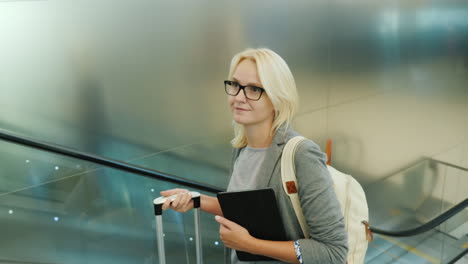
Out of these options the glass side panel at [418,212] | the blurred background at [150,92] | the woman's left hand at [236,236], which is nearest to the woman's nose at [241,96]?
the woman's left hand at [236,236]

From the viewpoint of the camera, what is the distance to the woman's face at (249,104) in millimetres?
1824

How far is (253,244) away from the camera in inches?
70.7

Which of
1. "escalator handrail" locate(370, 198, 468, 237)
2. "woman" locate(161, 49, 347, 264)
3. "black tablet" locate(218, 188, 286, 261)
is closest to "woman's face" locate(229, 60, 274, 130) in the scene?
"woman" locate(161, 49, 347, 264)

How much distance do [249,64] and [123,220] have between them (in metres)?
2.52

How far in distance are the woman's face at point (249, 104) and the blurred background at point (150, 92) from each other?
156cm

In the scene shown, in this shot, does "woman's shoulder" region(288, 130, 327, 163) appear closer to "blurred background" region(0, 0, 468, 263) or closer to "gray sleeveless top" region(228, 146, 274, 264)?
"gray sleeveless top" region(228, 146, 274, 264)

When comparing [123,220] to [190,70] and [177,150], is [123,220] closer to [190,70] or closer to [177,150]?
[177,150]

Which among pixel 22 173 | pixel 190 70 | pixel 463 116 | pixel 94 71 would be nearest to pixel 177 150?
pixel 190 70

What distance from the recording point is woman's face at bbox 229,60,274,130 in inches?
71.8

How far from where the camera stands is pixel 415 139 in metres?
7.73

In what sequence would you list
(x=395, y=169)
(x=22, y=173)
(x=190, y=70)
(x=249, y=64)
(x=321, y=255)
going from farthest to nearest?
(x=395, y=169), (x=190, y=70), (x=22, y=173), (x=249, y=64), (x=321, y=255)

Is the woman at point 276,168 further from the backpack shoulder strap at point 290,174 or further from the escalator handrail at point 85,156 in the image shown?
the escalator handrail at point 85,156

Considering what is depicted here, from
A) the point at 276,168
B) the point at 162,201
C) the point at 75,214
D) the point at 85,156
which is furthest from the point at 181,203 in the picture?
the point at 75,214

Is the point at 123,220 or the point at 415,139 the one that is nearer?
the point at 123,220
